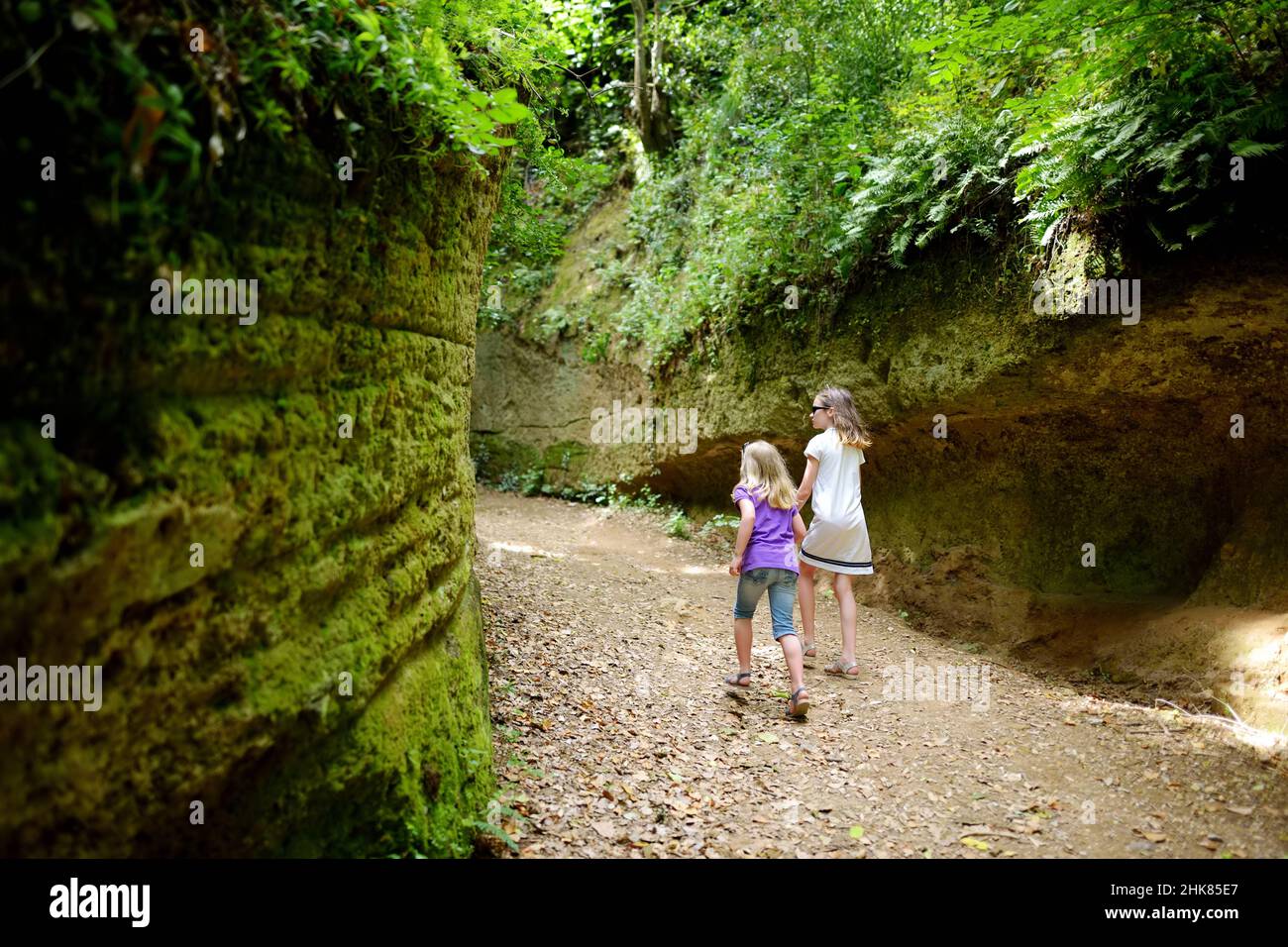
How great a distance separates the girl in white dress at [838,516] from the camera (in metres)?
6.37

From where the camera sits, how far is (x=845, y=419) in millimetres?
6527

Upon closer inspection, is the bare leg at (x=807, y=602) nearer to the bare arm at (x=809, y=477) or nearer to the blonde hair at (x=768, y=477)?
the bare arm at (x=809, y=477)

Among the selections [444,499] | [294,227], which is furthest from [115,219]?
[444,499]

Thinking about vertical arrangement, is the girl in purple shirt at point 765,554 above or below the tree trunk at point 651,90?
below

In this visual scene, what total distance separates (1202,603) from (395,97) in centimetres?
750

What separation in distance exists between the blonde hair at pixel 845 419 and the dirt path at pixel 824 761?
2.05 metres

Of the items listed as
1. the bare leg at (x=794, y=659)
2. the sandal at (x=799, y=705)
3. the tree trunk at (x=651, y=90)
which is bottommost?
the sandal at (x=799, y=705)

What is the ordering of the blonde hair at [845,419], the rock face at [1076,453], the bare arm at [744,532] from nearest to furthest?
the bare arm at [744,532], the rock face at [1076,453], the blonde hair at [845,419]

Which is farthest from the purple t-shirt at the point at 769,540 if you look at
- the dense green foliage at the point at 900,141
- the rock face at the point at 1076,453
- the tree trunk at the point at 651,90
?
the tree trunk at the point at 651,90

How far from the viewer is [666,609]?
7805 millimetres

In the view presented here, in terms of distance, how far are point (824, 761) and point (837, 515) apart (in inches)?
87.3

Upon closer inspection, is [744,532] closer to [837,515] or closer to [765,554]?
[765,554]

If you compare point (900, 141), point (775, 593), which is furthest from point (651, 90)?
point (775, 593)

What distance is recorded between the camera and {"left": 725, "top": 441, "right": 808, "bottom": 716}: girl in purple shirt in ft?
18.2
